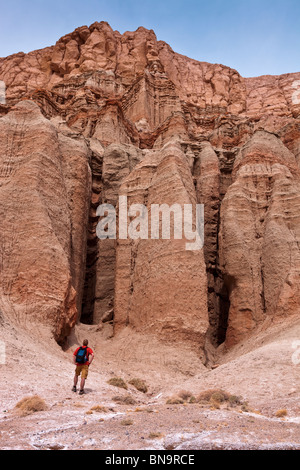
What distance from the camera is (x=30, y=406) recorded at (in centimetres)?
783

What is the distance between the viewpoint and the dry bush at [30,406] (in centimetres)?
766

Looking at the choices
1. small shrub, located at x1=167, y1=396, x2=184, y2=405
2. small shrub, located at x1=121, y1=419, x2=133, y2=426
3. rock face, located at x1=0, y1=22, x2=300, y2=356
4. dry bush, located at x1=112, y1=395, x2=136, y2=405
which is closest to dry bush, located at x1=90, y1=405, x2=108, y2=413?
small shrub, located at x1=121, y1=419, x2=133, y2=426

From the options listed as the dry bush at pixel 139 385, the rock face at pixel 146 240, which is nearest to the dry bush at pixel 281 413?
the dry bush at pixel 139 385

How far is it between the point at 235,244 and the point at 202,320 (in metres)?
5.56

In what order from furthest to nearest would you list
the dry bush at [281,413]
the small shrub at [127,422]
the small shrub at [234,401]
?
1. the small shrub at [234,401]
2. the dry bush at [281,413]
3. the small shrub at [127,422]

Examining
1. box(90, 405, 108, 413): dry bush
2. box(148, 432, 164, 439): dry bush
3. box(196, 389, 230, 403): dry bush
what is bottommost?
box(196, 389, 230, 403): dry bush

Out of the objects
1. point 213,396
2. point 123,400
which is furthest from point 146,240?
point 213,396

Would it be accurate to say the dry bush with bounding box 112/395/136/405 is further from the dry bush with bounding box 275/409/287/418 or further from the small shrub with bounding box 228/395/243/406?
the dry bush with bounding box 275/409/287/418

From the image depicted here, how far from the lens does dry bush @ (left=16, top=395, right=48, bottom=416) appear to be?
25.1ft

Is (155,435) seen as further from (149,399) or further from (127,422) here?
(149,399)

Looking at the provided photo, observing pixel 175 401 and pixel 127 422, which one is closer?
pixel 127 422

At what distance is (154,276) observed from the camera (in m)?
19.8

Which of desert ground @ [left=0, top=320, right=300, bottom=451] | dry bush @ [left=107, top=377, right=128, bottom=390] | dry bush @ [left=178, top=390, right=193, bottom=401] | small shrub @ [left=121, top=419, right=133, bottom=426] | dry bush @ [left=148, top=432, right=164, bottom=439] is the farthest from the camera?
dry bush @ [left=107, top=377, right=128, bottom=390]

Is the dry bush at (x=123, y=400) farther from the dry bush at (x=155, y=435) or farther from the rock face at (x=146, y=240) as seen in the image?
the rock face at (x=146, y=240)
